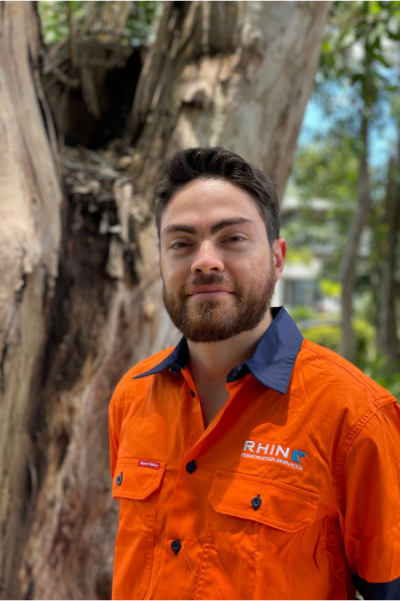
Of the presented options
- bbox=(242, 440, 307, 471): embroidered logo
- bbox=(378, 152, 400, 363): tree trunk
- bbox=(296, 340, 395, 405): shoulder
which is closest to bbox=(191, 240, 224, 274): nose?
bbox=(296, 340, 395, 405): shoulder

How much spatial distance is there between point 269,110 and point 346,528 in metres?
2.36

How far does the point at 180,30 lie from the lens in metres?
3.33

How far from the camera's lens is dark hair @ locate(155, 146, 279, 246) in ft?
5.69

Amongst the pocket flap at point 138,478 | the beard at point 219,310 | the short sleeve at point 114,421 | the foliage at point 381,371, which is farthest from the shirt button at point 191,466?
the foliage at point 381,371

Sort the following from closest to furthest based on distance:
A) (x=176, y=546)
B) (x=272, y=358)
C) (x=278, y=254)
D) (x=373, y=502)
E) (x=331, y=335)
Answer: (x=373, y=502) < (x=176, y=546) < (x=272, y=358) < (x=278, y=254) < (x=331, y=335)

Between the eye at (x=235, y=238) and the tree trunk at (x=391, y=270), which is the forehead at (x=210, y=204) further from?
the tree trunk at (x=391, y=270)

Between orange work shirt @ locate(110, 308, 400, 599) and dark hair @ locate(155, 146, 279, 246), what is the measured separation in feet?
1.52

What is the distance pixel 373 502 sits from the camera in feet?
4.65

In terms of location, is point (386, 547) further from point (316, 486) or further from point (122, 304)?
point (122, 304)

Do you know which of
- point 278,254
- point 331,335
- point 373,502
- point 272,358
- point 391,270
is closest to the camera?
point 373,502

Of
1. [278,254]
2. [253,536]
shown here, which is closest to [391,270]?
[278,254]

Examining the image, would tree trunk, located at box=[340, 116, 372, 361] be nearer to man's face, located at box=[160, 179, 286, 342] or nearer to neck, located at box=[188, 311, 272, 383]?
neck, located at box=[188, 311, 272, 383]

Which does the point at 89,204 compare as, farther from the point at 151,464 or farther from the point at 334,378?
the point at 334,378

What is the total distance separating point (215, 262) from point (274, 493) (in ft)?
2.21
